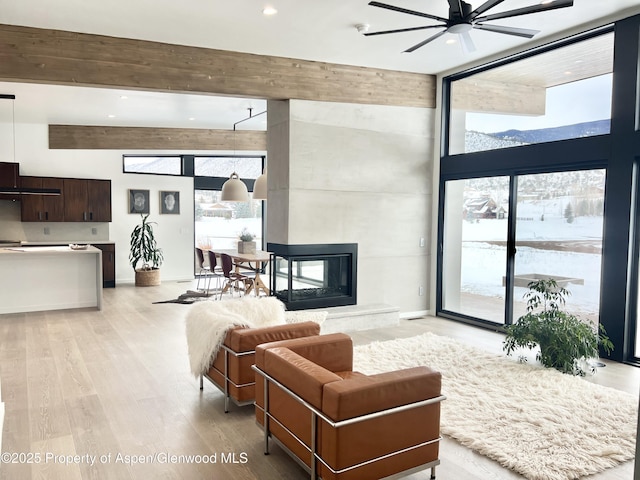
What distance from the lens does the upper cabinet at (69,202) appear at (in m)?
9.33

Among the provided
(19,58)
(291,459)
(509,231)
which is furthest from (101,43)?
(509,231)

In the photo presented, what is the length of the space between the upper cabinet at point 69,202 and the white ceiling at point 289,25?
2.79 m

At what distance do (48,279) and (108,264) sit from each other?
8.03 feet

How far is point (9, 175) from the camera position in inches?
353

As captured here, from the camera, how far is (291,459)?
2.98m

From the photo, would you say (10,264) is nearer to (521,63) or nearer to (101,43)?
(101,43)

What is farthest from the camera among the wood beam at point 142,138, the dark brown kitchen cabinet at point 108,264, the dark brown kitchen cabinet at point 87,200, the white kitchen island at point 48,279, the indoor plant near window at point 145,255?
the indoor plant near window at point 145,255

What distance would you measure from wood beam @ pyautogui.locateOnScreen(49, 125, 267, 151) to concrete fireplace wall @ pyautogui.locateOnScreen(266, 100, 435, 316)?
4.00 metres

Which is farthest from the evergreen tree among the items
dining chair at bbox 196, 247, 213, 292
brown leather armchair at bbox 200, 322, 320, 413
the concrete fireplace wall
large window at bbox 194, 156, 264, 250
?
large window at bbox 194, 156, 264, 250

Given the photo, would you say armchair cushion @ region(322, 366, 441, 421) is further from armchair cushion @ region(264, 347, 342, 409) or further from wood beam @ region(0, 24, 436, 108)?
wood beam @ region(0, 24, 436, 108)

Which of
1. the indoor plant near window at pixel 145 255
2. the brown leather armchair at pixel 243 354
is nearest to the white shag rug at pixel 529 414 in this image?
the brown leather armchair at pixel 243 354

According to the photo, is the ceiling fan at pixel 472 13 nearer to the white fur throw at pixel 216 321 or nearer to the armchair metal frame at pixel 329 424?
the white fur throw at pixel 216 321

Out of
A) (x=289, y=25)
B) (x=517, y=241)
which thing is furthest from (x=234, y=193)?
(x=517, y=241)

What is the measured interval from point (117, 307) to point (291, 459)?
567cm
